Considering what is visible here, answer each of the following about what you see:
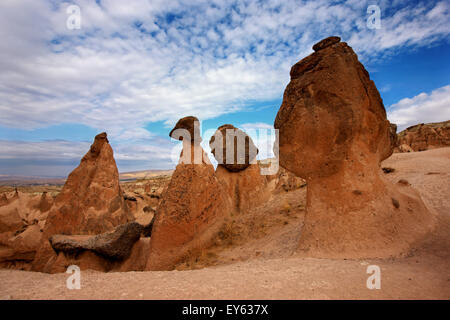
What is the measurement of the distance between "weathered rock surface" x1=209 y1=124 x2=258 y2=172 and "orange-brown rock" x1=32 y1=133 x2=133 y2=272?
13.9 ft

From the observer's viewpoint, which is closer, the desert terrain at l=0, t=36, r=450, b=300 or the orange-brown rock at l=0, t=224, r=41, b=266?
the desert terrain at l=0, t=36, r=450, b=300

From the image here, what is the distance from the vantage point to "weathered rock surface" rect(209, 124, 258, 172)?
32.9 ft

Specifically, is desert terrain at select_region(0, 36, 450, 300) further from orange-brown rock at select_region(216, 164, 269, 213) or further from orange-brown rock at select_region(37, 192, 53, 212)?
orange-brown rock at select_region(37, 192, 53, 212)

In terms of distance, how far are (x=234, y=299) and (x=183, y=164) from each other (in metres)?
3.77

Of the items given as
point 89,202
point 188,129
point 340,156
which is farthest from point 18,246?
point 340,156

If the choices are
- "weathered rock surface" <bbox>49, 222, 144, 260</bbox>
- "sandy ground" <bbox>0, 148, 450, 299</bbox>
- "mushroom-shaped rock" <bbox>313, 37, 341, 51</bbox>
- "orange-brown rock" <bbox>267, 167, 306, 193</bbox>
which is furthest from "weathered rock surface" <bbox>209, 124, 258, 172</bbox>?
"sandy ground" <bbox>0, 148, 450, 299</bbox>

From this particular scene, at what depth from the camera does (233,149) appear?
10055 millimetres

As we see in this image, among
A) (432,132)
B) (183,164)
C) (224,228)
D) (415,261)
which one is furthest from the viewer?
(432,132)

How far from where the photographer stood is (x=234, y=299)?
185 centimetres

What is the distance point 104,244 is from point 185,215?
A: 5.49 feet
